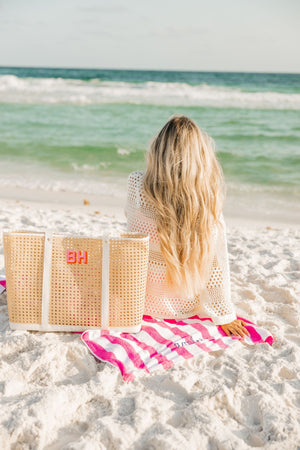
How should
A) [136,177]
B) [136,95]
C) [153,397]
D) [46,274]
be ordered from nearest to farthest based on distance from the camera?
1. [153,397]
2. [46,274]
3. [136,177]
4. [136,95]

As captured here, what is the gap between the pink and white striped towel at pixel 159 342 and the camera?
Answer: 7.37 ft

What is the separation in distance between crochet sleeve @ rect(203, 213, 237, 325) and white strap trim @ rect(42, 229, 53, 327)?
0.93m

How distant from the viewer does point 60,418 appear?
180 centimetres

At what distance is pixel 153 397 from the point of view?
78.2 inches

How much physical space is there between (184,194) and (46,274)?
881 mm

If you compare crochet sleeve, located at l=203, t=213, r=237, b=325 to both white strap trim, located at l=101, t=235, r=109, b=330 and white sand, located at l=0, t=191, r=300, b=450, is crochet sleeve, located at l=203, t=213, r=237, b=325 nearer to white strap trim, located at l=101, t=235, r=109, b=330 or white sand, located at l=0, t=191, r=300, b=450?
white sand, located at l=0, t=191, r=300, b=450

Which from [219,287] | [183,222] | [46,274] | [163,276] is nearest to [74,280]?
[46,274]

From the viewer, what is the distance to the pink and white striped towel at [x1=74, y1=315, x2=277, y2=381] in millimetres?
2246

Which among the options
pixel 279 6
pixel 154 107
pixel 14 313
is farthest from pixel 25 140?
pixel 279 6

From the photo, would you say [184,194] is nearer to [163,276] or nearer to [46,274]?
[163,276]

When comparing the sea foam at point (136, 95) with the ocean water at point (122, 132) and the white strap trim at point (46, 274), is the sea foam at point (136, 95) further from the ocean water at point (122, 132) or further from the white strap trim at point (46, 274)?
the white strap trim at point (46, 274)

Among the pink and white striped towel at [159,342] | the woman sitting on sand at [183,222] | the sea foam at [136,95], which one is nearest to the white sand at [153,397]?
the pink and white striped towel at [159,342]

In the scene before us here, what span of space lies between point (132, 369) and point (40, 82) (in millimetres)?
21212

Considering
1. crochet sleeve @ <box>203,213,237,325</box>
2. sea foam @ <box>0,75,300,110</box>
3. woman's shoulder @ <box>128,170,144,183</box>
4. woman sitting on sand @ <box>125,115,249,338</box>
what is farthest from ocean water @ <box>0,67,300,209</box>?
crochet sleeve @ <box>203,213,237,325</box>
